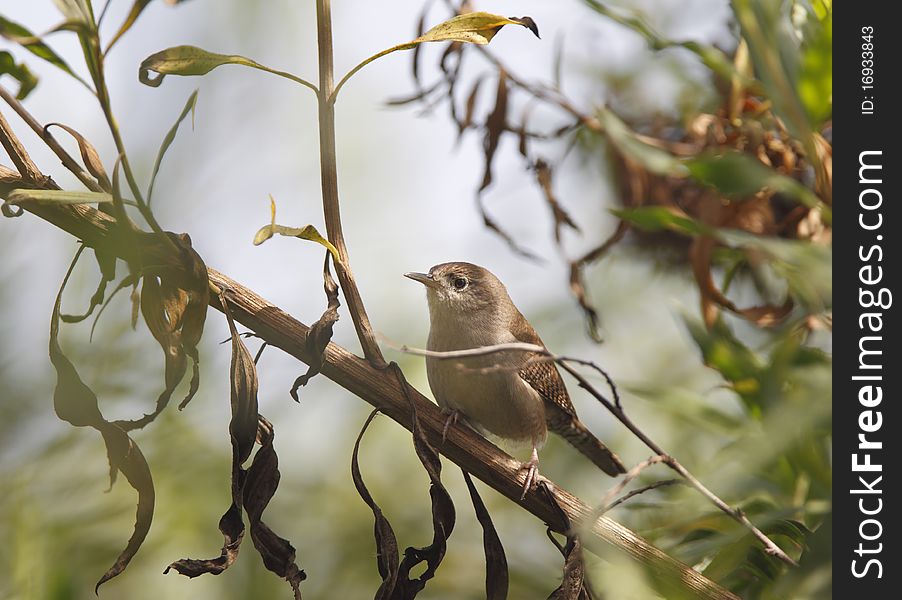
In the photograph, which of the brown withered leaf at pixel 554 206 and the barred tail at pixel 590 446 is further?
the barred tail at pixel 590 446

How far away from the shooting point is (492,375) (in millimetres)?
1825

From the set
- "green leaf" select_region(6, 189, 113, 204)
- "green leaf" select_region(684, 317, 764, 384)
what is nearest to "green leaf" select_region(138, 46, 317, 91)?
"green leaf" select_region(6, 189, 113, 204)

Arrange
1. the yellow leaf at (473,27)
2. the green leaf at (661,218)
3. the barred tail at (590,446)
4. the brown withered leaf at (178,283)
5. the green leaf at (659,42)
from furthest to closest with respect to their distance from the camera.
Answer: the barred tail at (590,446)
the green leaf at (659,42)
the green leaf at (661,218)
the yellow leaf at (473,27)
the brown withered leaf at (178,283)

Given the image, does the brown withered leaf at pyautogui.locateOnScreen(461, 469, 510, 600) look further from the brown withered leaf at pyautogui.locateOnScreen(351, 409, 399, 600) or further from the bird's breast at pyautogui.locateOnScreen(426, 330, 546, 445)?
the bird's breast at pyautogui.locateOnScreen(426, 330, 546, 445)

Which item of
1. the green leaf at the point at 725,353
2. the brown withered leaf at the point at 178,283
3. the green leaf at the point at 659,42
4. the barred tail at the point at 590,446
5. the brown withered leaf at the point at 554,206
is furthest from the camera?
the barred tail at the point at 590,446

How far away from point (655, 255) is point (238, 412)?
158 centimetres

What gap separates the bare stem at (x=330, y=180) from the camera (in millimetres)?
896

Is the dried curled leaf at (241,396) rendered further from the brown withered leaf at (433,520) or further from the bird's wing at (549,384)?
the bird's wing at (549,384)

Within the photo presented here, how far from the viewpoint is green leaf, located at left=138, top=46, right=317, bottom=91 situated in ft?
2.89

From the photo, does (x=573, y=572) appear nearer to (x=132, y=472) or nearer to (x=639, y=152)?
(x=132, y=472)

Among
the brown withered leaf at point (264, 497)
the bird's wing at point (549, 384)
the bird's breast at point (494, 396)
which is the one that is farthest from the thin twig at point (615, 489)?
the bird's wing at point (549, 384)

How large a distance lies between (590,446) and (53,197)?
1.43 meters

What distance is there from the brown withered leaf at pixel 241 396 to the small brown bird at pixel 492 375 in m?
0.84
